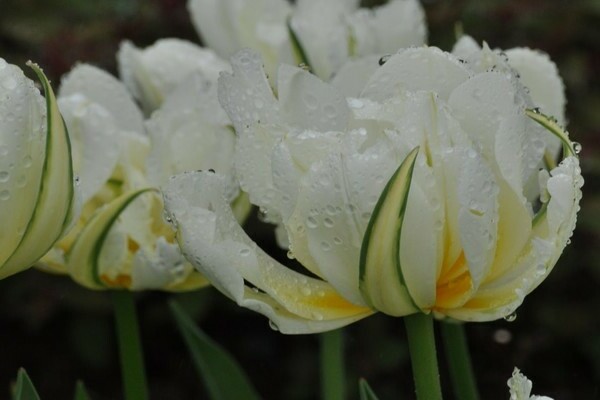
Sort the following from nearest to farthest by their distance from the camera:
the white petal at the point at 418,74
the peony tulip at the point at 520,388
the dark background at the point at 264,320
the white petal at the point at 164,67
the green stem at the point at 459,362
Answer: the peony tulip at the point at 520,388
the white petal at the point at 418,74
the green stem at the point at 459,362
the white petal at the point at 164,67
the dark background at the point at 264,320

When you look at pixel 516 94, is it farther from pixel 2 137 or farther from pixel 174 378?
pixel 174 378

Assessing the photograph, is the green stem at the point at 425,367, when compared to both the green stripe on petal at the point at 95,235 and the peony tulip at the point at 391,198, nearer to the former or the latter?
the peony tulip at the point at 391,198

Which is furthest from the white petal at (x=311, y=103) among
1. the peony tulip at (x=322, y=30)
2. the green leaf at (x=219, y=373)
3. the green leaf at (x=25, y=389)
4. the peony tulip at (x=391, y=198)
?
the peony tulip at (x=322, y=30)

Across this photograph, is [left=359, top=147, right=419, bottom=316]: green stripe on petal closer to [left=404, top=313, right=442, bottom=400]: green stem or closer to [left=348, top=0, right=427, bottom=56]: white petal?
[left=404, top=313, right=442, bottom=400]: green stem

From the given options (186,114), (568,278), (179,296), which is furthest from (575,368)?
(186,114)

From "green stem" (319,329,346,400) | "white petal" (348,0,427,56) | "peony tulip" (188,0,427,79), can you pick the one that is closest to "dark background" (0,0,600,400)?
"peony tulip" (188,0,427,79)

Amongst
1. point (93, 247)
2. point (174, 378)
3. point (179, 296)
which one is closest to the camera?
point (93, 247)

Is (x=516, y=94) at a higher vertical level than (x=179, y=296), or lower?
higher
